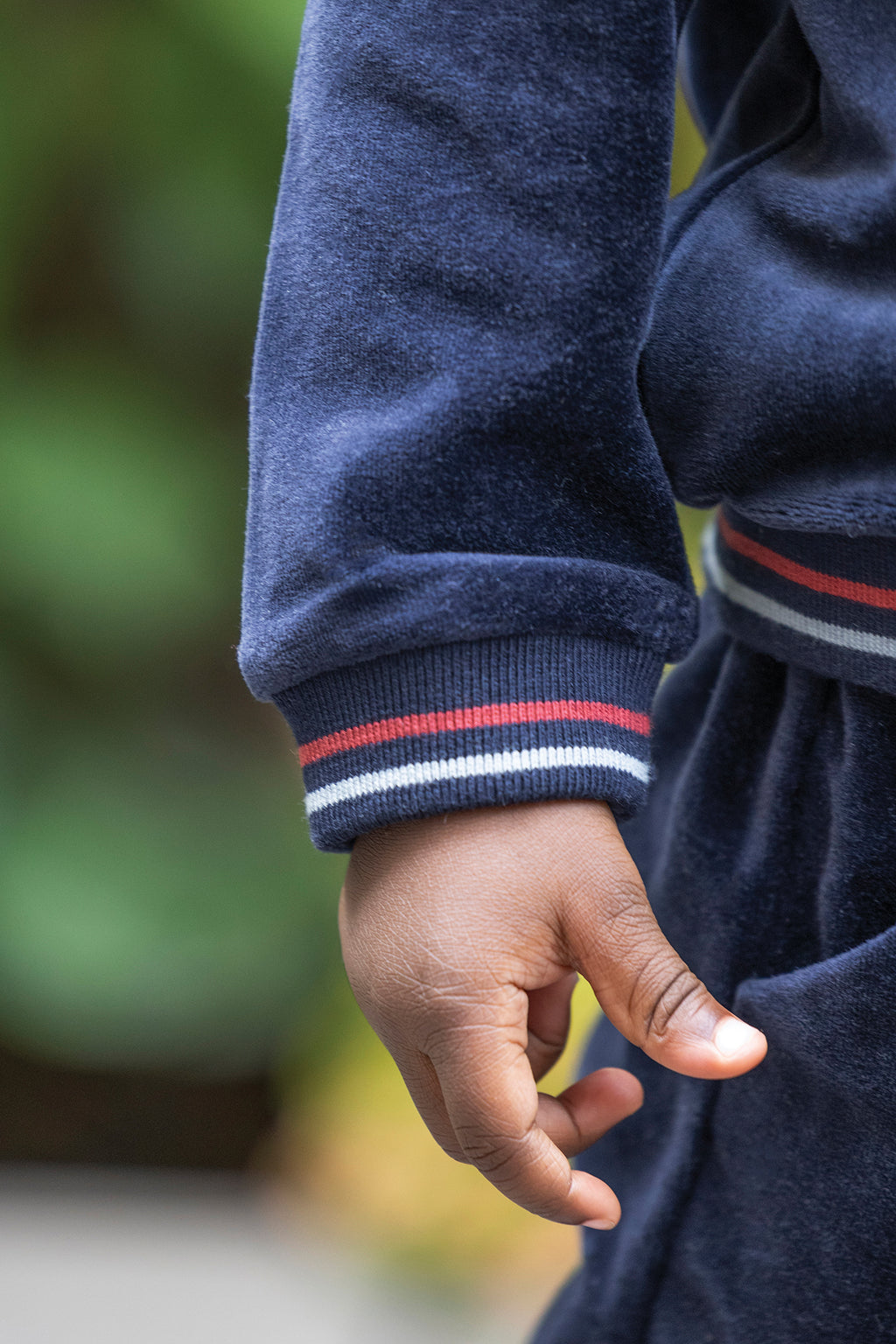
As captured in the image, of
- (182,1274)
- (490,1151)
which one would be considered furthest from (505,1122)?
(182,1274)

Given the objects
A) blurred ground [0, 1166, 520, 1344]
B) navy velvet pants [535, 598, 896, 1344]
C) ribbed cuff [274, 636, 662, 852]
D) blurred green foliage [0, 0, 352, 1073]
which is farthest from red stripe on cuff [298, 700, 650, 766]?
blurred ground [0, 1166, 520, 1344]

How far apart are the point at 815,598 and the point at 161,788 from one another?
3.38 ft

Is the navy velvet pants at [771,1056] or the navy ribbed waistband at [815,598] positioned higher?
the navy ribbed waistband at [815,598]

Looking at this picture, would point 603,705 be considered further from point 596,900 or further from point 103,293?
point 103,293

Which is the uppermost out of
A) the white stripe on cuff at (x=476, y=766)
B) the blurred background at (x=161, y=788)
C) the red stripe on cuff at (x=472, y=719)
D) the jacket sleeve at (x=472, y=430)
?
the jacket sleeve at (x=472, y=430)

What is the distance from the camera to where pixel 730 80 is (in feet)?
1.78

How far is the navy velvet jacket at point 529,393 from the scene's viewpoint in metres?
0.39

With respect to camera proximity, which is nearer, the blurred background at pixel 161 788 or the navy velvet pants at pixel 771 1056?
the navy velvet pants at pixel 771 1056

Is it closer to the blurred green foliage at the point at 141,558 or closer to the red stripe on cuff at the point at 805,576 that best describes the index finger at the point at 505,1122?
the red stripe on cuff at the point at 805,576

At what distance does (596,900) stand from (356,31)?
347 mm

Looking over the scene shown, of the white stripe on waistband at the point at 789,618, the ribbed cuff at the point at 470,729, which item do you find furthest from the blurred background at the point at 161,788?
the ribbed cuff at the point at 470,729

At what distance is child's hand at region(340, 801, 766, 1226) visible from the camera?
394 mm

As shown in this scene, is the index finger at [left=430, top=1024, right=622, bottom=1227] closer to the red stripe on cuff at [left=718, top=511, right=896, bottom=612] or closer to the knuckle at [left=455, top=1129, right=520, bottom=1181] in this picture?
the knuckle at [left=455, top=1129, right=520, bottom=1181]

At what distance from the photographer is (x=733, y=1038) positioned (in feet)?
1.30
